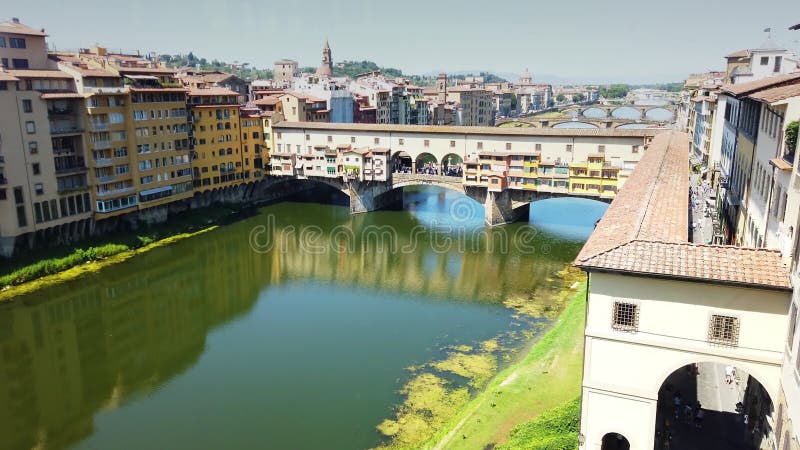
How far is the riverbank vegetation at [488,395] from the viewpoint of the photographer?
55.1 ft

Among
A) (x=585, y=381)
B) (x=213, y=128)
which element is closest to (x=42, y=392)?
(x=585, y=381)

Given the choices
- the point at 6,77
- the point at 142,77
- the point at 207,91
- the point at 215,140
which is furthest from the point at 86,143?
the point at 207,91

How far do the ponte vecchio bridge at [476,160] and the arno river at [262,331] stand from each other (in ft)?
9.67

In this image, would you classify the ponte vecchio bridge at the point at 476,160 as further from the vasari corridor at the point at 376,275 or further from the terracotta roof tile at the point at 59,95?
the terracotta roof tile at the point at 59,95

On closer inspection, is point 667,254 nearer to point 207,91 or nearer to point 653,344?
point 653,344

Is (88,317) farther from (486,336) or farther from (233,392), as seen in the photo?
(486,336)

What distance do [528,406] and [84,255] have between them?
88.3ft

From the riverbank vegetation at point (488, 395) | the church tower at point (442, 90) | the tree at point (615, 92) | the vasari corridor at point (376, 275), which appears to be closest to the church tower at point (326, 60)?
the church tower at point (442, 90)

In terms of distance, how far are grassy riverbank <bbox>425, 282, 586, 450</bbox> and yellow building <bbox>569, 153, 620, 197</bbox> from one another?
1928 cm

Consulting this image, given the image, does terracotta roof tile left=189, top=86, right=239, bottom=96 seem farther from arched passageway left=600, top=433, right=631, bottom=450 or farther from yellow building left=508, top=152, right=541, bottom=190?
arched passageway left=600, top=433, right=631, bottom=450

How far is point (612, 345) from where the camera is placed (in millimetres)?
12922

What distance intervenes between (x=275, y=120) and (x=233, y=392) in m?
35.3

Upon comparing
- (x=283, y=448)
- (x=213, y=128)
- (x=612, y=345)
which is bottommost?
(x=283, y=448)

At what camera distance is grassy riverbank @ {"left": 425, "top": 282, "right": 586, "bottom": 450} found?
1596 cm
